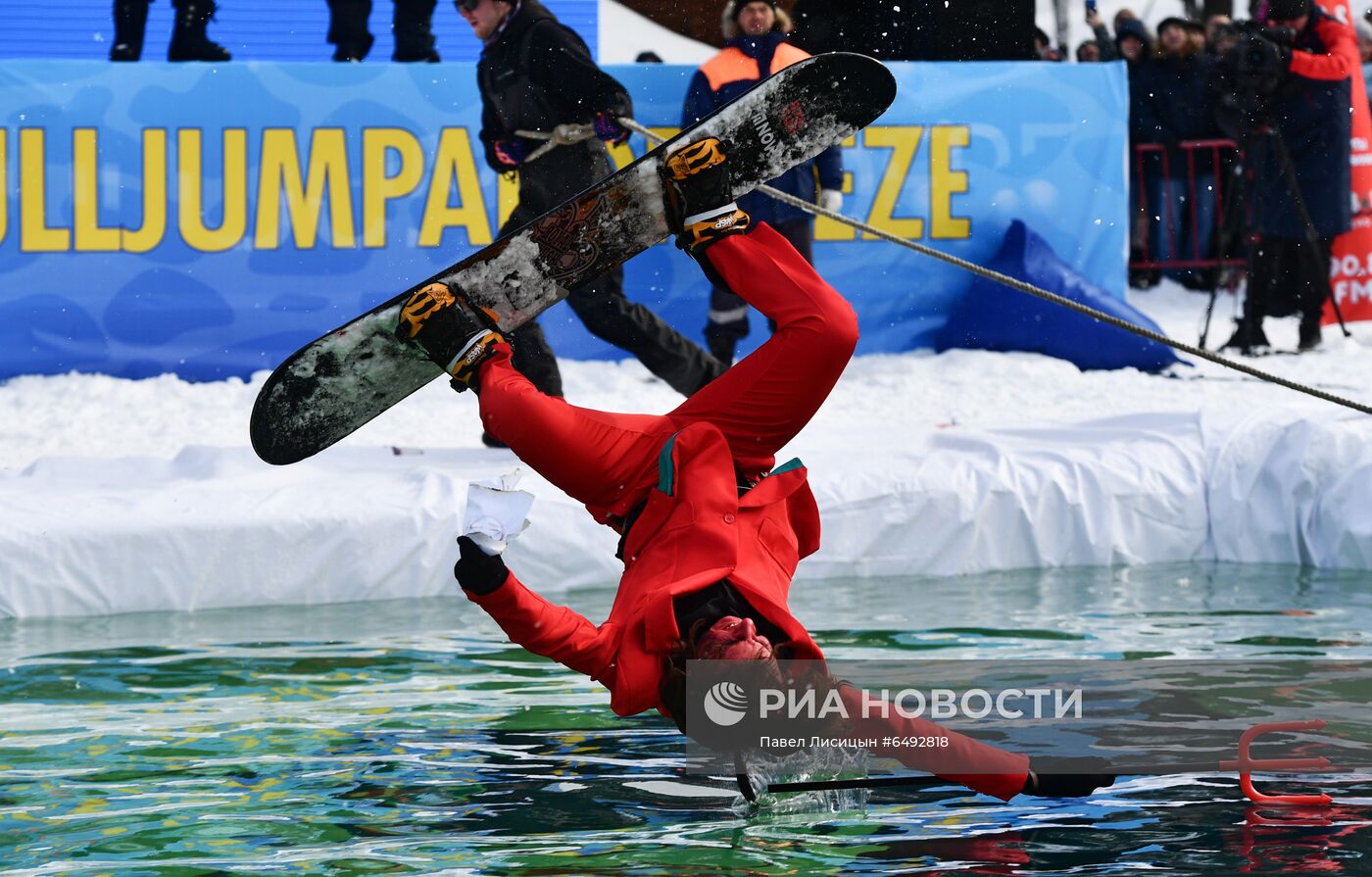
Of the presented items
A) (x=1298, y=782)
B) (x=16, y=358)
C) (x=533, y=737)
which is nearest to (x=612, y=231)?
(x=533, y=737)

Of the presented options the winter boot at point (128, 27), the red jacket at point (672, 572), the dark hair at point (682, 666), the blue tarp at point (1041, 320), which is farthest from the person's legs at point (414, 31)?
the dark hair at point (682, 666)

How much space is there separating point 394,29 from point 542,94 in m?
3.11

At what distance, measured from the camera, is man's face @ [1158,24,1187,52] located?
11.4 m

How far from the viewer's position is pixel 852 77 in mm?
4539

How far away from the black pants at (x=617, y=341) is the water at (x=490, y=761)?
4.37ft

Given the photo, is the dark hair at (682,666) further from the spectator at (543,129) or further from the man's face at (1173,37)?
the man's face at (1173,37)

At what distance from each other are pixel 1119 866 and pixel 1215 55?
28.3 feet

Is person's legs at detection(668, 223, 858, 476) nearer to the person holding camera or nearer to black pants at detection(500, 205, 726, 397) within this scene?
black pants at detection(500, 205, 726, 397)

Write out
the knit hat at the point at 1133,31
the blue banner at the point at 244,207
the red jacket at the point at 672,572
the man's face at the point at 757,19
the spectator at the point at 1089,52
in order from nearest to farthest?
the red jacket at the point at 672,572 < the man's face at the point at 757,19 < the blue banner at the point at 244,207 < the knit hat at the point at 1133,31 < the spectator at the point at 1089,52

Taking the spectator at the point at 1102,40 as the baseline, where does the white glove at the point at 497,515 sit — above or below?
below

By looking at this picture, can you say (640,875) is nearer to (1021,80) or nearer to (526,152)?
(526,152)

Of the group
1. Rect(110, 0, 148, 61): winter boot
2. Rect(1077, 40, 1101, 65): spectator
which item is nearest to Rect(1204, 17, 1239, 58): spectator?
Rect(1077, 40, 1101, 65): spectator

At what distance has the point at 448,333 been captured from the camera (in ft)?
13.4

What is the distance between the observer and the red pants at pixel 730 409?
12.6 feet
